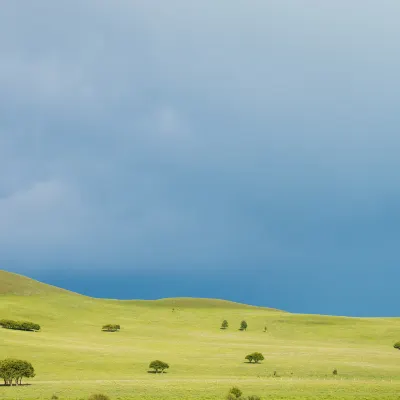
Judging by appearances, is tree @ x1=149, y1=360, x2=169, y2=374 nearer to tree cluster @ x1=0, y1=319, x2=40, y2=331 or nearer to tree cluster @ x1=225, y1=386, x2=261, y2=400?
tree cluster @ x1=225, y1=386, x2=261, y2=400

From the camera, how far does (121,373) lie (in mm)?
65812

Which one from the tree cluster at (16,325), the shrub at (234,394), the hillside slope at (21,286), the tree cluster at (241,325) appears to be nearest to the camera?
the shrub at (234,394)

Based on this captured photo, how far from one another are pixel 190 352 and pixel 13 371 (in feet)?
106

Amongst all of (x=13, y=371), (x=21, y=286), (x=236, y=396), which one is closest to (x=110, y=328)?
(x=13, y=371)

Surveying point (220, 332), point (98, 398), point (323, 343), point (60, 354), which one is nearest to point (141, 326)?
point (220, 332)

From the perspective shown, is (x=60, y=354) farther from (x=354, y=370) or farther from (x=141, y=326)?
(x=141, y=326)

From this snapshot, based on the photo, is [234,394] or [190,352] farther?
[190,352]

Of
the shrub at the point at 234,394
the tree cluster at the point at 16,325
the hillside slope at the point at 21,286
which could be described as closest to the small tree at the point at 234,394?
the shrub at the point at 234,394

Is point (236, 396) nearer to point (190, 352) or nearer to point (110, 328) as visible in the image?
point (190, 352)

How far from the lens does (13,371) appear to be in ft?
185

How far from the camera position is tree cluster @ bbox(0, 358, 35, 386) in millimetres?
56281

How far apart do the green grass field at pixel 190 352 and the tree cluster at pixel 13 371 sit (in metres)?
2.53

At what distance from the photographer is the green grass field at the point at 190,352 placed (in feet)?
171

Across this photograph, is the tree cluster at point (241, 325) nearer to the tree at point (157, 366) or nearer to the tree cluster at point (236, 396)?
the tree at point (157, 366)
